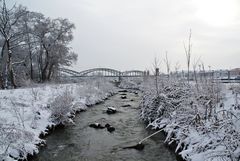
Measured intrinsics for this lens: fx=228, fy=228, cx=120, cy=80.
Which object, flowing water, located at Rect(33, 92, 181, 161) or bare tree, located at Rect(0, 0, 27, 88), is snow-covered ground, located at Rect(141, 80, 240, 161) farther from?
bare tree, located at Rect(0, 0, 27, 88)

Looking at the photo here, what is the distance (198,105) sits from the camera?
8539 millimetres

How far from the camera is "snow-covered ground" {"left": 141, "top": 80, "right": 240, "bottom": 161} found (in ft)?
17.8

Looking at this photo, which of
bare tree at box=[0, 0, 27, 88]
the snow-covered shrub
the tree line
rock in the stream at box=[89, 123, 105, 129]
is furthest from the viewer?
the tree line

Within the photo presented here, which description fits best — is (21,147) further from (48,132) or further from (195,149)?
(195,149)

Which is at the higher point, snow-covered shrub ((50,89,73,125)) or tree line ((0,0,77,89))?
tree line ((0,0,77,89))

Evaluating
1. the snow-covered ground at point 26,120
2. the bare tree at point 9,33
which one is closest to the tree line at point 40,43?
the bare tree at point 9,33

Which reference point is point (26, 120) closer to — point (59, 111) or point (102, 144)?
point (59, 111)

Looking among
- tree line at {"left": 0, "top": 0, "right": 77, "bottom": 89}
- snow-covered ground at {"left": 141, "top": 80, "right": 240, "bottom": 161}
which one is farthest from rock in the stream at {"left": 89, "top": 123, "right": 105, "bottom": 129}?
tree line at {"left": 0, "top": 0, "right": 77, "bottom": 89}

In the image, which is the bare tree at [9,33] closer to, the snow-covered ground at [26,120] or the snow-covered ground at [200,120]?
the snow-covered ground at [26,120]

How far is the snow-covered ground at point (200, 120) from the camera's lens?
5424 mm

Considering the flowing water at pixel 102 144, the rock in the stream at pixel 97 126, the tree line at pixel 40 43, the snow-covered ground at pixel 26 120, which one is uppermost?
the tree line at pixel 40 43

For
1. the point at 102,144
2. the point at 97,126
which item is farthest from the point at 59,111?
the point at 102,144

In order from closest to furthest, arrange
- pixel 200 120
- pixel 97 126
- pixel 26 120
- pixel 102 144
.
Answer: pixel 200 120
pixel 102 144
pixel 26 120
pixel 97 126

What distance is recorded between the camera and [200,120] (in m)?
7.67
